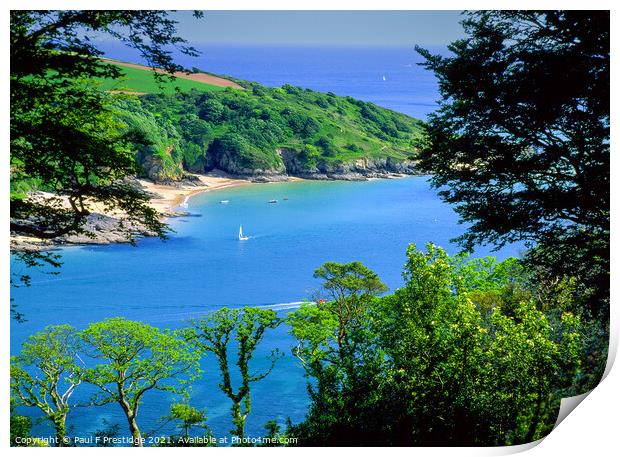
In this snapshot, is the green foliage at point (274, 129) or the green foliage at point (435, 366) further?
the green foliage at point (274, 129)

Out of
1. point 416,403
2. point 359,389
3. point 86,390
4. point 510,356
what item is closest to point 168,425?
point 86,390

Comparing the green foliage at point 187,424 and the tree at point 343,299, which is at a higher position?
the tree at point 343,299

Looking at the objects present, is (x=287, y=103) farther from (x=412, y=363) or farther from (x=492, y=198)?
(x=412, y=363)

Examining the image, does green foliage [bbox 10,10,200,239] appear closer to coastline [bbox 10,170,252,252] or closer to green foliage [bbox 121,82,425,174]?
coastline [bbox 10,170,252,252]

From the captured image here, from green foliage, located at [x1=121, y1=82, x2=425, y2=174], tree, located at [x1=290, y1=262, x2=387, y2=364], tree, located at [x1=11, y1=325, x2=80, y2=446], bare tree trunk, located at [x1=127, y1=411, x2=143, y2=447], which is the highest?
green foliage, located at [x1=121, y1=82, x2=425, y2=174]

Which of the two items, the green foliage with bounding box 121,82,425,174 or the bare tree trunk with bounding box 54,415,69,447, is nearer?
the bare tree trunk with bounding box 54,415,69,447

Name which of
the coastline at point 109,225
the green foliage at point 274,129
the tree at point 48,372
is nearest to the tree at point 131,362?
the tree at point 48,372

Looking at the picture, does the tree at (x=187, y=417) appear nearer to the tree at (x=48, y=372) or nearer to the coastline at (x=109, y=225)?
the tree at (x=48, y=372)

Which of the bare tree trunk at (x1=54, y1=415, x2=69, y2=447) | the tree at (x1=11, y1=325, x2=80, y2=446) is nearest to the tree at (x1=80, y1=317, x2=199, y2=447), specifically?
the tree at (x1=11, y1=325, x2=80, y2=446)
